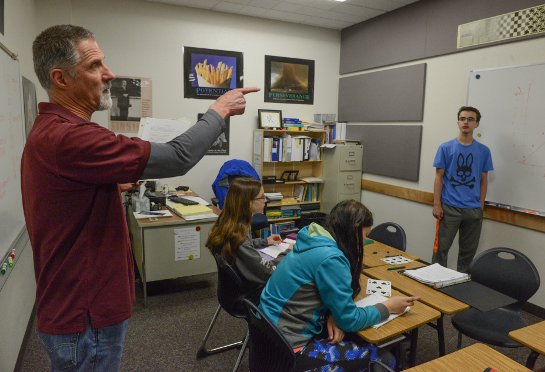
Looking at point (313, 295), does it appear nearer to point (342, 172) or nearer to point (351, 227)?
point (351, 227)

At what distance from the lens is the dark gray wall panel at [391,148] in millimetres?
4254

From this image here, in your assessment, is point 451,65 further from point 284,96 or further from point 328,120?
point 284,96

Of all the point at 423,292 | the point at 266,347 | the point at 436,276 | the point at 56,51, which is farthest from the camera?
the point at 436,276

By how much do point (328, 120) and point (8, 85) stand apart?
12.4 ft

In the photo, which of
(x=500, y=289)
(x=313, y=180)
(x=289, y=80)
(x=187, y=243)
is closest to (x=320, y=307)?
(x=500, y=289)

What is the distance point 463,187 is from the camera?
3346 millimetres

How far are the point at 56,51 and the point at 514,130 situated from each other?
3483mm

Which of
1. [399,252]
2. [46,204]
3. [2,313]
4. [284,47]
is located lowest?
[2,313]

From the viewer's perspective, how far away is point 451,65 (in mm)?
3816

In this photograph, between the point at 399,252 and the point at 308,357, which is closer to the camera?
the point at 308,357

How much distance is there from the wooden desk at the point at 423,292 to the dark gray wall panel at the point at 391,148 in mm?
2361

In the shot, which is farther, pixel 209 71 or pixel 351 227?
pixel 209 71

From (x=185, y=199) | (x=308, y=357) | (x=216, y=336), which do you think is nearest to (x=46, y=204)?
(x=308, y=357)

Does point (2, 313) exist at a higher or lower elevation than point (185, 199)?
lower
